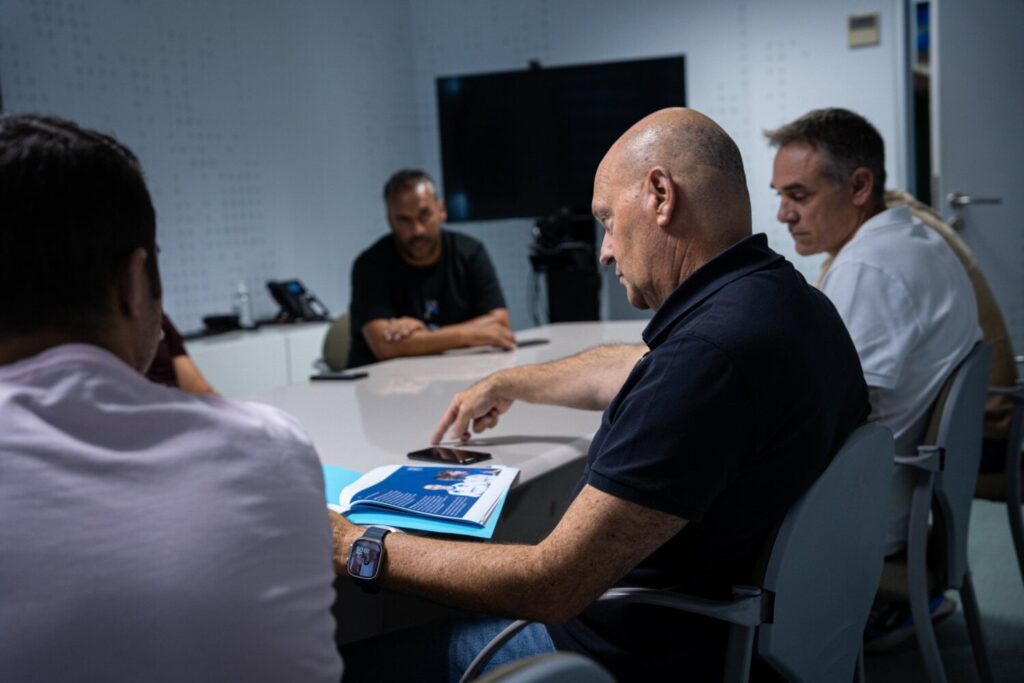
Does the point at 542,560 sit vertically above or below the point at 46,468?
below

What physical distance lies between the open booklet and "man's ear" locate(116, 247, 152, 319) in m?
0.71

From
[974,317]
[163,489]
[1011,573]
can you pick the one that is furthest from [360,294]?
[163,489]

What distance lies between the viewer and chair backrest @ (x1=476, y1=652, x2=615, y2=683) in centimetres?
69

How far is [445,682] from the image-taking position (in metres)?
1.45

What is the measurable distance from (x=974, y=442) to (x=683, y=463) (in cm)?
119

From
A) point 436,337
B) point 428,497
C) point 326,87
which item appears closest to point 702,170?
point 428,497

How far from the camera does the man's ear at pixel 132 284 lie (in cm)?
83

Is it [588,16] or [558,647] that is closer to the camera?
[558,647]

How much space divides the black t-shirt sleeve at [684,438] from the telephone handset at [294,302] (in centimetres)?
397

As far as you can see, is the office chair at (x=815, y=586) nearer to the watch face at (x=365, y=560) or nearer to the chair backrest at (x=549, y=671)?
the watch face at (x=365, y=560)

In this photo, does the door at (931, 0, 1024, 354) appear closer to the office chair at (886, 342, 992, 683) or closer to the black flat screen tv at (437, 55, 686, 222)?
the black flat screen tv at (437, 55, 686, 222)

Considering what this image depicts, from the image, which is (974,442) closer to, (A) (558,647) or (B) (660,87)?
(A) (558,647)

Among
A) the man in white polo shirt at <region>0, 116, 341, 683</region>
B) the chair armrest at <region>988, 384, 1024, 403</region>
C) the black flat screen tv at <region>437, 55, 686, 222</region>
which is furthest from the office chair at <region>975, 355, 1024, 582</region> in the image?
the black flat screen tv at <region>437, 55, 686, 222</region>

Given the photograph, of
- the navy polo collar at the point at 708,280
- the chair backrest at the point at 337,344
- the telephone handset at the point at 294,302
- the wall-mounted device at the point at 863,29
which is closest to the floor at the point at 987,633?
the navy polo collar at the point at 708,280
